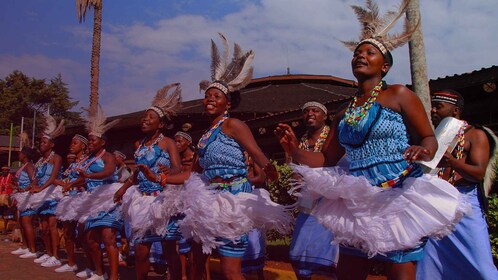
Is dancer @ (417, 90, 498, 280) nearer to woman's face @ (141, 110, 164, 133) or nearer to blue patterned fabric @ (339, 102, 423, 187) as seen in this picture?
blue patterned fabric @ (339, 102, 423, 187)

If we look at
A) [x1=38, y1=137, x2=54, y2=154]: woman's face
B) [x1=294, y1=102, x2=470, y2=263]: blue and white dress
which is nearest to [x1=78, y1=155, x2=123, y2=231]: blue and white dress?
[x1=38, y1=137, x2=54, y2=154]: woman's face

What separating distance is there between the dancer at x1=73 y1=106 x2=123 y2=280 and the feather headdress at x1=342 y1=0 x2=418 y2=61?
448 cm

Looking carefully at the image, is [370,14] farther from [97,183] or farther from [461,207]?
[97,183]

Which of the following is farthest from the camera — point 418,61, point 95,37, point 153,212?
point 95,37

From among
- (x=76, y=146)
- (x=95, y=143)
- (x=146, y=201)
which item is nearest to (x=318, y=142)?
(x=146, y=201)

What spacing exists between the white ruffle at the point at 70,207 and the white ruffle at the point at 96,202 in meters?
0.04

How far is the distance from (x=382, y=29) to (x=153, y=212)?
3.19 meters

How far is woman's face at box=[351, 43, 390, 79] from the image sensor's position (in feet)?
10.8

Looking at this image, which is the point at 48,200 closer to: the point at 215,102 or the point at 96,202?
the point at 96,202

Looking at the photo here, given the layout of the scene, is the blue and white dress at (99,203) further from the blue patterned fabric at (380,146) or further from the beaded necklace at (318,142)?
the blue patterned fabric at (380,146)

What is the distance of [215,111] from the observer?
192 inches

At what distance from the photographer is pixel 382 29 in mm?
3430

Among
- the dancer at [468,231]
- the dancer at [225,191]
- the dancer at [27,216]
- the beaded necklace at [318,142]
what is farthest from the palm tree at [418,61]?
the dancer at [27,216]

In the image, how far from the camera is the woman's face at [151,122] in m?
6.14
